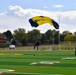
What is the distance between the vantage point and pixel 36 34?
405 ft

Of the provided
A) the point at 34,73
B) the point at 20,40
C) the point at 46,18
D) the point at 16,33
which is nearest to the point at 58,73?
the point at 34,73

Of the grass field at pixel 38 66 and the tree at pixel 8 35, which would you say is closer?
the grass field at pixel 38 66

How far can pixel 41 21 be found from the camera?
48.9m

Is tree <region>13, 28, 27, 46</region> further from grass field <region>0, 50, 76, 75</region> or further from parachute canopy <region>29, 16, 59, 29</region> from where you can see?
grass field <region>0, 50, 76, 75</region>

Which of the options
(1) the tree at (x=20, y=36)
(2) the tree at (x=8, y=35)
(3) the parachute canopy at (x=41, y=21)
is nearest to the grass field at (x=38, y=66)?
(3) the parachute canopy at (x=41, y=21)

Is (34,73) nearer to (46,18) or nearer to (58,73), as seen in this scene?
(58,73)

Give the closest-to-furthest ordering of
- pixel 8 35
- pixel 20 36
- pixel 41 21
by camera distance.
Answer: pixel 41 21
pixel 20 36
pixel 8 35

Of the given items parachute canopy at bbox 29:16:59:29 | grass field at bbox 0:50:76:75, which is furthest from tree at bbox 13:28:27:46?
grass field at bbox 0:50:76:75

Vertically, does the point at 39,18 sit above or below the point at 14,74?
above

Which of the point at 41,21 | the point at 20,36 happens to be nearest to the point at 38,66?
the point at 41,21

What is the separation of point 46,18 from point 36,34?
7463 centimetres

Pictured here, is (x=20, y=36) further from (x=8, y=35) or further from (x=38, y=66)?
(x=38, y=66)

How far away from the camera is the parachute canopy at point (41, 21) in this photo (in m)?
48.6

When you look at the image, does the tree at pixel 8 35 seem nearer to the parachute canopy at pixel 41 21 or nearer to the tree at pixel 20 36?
the tree at pixel 20 36
